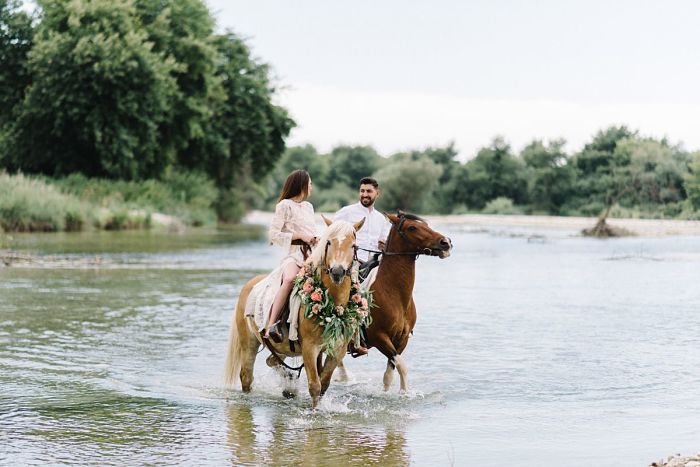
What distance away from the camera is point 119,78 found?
45750mm

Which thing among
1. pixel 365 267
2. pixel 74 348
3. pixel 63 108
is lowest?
pixel 74 348

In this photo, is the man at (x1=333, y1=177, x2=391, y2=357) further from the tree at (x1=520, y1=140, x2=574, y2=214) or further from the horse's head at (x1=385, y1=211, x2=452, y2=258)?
the tree at (x1=520, y1=140, x2=574, y2=214)

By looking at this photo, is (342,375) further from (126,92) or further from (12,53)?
(12,53)

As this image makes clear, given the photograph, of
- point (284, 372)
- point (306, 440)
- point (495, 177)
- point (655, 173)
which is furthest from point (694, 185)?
point (306, 440)

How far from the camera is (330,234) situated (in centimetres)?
795

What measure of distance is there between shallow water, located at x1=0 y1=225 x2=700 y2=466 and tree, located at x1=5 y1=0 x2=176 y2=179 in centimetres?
2579

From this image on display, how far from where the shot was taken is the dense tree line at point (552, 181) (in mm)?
63000

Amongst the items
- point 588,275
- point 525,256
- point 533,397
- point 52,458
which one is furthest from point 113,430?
point 525,256

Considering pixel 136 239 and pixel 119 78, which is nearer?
pixel 136 239

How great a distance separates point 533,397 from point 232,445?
132 inches

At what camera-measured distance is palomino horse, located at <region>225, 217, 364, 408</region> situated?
7.89 meters

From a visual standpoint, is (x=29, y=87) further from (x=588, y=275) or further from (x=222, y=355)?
(x=222, y=355)

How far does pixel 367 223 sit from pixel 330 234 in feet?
5.84

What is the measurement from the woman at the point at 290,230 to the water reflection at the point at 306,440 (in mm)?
755
